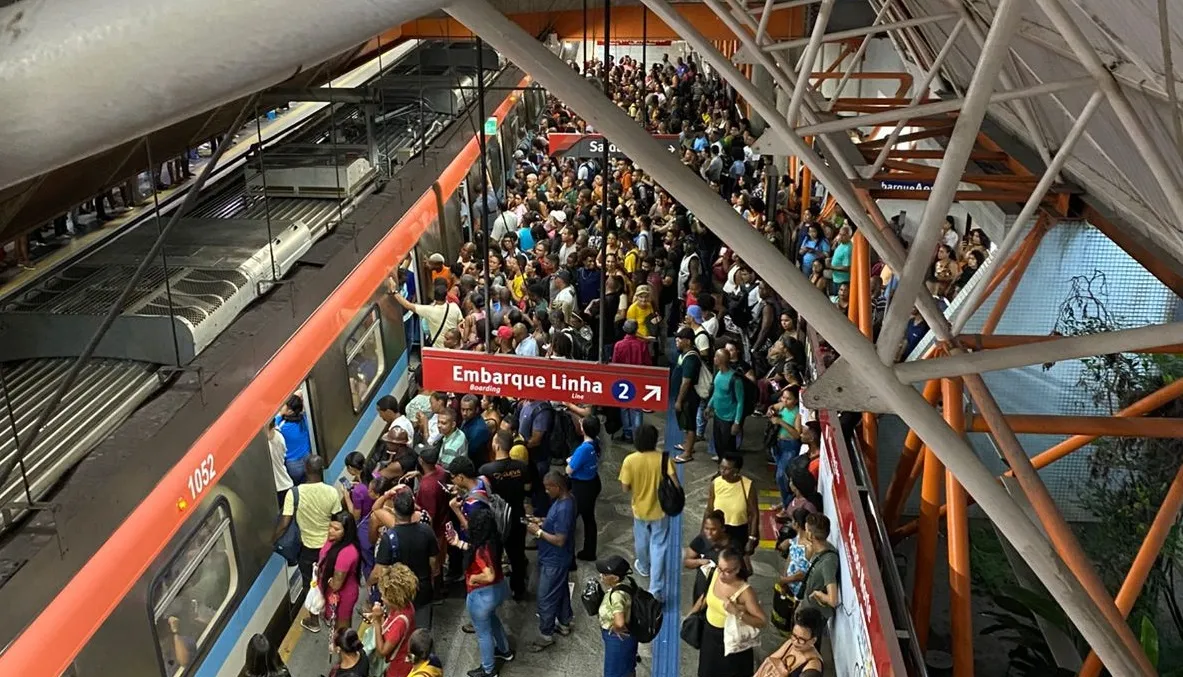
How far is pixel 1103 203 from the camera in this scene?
6895 millimetres

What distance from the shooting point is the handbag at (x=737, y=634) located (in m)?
5.94

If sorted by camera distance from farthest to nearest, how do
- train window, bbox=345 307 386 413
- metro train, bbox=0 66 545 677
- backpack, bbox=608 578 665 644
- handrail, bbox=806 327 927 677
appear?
train window, bbox=345 307 386 413 < backpack, bbox=608 578 665 644 < handrail, bbox=806 327 927 677 < metro train, bbox=0 66 545 677

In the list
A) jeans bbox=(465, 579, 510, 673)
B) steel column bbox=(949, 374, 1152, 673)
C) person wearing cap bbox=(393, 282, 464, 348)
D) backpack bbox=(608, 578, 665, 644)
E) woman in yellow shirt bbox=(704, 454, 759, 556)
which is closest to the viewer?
steel column bbox=(949, 374, 1152, 673)

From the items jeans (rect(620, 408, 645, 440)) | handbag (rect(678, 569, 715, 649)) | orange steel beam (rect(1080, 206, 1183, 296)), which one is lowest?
jeans (rect(620, 408, 645, 440))

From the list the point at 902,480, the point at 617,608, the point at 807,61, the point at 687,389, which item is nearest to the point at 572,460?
the point at 617,608

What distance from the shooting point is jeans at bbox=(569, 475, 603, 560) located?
7834 millimetres

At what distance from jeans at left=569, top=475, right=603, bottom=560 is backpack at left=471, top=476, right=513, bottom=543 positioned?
51 cm

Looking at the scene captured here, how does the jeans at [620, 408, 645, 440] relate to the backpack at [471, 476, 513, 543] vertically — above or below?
below

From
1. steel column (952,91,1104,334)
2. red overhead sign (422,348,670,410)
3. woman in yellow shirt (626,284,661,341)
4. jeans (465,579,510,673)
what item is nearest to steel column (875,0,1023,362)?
steel column (952,91,1104,334)

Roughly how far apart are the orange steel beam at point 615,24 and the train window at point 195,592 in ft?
33.8

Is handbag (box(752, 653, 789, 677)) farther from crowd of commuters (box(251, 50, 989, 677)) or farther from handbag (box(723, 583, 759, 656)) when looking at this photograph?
handbag (box(723, 583, 759, 656))

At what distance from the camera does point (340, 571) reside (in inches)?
262

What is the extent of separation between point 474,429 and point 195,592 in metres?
2.64

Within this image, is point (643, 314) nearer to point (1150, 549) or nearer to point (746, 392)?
point (746, 392)
